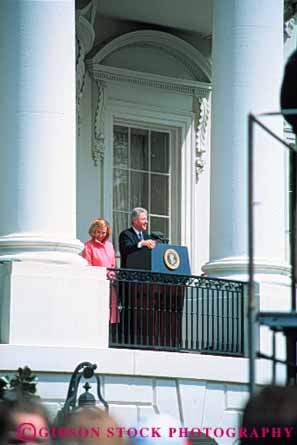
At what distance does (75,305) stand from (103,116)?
7.60 meters

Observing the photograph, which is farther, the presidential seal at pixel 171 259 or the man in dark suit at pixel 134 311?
the presidential seal at pixel 171 259

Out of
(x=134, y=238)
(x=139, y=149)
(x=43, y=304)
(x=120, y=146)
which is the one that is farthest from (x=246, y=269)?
(x=139, y=149)

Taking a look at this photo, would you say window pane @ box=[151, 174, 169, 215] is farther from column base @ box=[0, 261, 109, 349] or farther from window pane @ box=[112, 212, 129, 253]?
column base @ box=[0, 261, 109, 349]

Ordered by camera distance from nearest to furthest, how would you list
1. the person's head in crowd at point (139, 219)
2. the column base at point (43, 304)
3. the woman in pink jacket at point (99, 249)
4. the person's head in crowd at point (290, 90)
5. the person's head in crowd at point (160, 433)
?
the person's head in crowd at point (160, 433), the person's head in crowd at point (290, 90), the column base at point (43, 304), the woman in pink jacket at point (99, 249), the person's head in crowd at point (139, 219)

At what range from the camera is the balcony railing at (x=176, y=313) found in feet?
68.9

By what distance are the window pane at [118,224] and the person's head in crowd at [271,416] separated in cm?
2141

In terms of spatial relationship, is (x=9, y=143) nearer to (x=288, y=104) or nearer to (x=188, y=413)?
(x=188, y=413)

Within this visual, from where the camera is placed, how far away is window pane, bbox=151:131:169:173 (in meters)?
28.4

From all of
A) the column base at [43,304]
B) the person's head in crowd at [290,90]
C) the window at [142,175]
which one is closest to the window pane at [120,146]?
the window at [142,175]

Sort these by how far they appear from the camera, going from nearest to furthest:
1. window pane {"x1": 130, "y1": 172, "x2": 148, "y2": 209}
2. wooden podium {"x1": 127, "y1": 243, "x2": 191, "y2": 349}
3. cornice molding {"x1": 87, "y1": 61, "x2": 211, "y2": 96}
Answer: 1. wooden podium {"x1": 127, "y1": 243, "x2": 191, "y2": 349}
2. cornice molding {"x1": 87, "y1": 61, "x2": 211, "y2": 96}
3. window pane {"x1": 130, "y1": 172, "x2": 148, "y2": 209}

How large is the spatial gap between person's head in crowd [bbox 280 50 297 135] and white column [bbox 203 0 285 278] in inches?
519

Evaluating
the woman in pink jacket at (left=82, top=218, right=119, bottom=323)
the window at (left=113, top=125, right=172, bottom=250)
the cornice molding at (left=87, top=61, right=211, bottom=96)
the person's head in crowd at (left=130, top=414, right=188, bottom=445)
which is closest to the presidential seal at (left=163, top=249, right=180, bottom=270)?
the woman in pink jacket at (left=82, top=218, right=119, bottom=323)

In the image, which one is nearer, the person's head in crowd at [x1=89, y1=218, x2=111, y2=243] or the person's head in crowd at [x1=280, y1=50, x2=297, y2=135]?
the person's head in crowd at [x1=280, y1=50, x2=297, y2=135]

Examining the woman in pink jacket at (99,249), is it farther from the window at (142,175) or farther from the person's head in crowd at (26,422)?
the person's head in crowd at (26,422)
